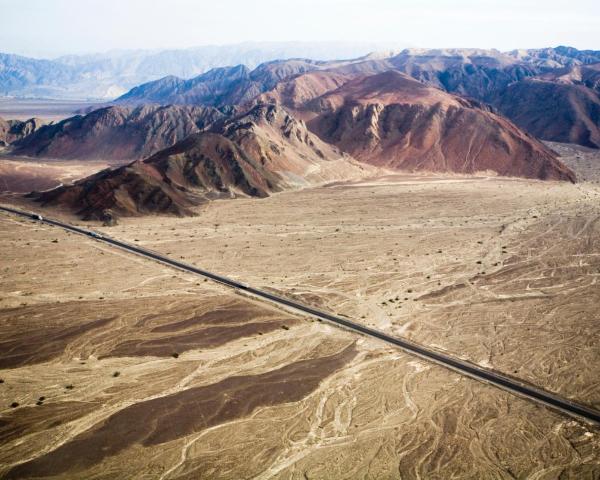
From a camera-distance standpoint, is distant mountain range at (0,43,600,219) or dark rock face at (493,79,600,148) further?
dark rock face at (493,79,600,148)

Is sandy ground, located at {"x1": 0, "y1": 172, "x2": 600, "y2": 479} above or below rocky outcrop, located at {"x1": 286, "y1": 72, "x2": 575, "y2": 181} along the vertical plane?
below

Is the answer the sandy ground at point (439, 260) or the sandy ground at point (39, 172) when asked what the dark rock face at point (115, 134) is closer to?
the sandy ground at point (39, 172)

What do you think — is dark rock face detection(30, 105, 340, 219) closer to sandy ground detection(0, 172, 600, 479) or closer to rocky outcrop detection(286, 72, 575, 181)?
sandy ground detection(0, 172, 600, 479)

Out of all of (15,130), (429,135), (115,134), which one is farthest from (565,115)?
(15,130)

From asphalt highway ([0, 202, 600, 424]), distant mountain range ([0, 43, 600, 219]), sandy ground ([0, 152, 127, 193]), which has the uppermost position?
distant mountain range ([0, 43, 600, 219])

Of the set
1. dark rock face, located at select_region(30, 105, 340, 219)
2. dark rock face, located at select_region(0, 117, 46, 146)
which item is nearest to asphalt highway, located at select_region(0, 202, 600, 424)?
dark rock face, located at select_region(30, 105, 340, 219)

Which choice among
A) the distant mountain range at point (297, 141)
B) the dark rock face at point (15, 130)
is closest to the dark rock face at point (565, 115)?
the distant mountain range at point (297, 141)

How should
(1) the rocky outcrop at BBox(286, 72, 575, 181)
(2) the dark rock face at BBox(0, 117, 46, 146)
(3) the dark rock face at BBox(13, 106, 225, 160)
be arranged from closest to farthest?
(1) the rocky outcrop at BBox(286, 72, 575, 181), (3) the dark rock face at BBox(13, 106, 225, 160), (2) the dark rock face at BBox(0, 117, 46, 146)
